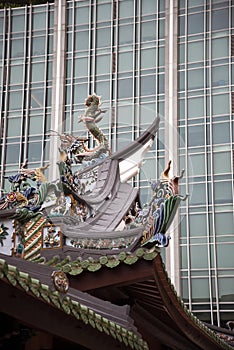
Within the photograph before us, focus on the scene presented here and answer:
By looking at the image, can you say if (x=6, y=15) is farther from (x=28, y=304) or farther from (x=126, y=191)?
(x=28, y=304)

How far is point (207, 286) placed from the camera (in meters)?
42.4

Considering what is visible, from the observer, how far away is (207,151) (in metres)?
44.9

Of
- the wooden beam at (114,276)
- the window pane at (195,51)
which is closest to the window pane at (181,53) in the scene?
the window pane at (195,51)

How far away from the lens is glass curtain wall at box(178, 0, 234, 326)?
42.3 m

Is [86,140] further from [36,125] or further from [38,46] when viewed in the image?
[38,46]

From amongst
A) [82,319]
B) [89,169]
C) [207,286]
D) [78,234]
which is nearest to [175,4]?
[207,286]

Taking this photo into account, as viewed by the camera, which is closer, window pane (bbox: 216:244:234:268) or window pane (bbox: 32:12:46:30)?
window pane (bbox: 216:244:234:268)

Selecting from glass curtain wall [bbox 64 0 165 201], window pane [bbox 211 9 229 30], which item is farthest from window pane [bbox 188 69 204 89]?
window pane [bbox 211 9 229 30]

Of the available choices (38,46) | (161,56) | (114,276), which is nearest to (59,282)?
(114,276)

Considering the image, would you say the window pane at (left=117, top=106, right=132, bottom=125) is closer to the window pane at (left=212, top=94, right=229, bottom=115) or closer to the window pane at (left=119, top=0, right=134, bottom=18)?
the window pane at (left=212, top=94, right=229, bottom=115)

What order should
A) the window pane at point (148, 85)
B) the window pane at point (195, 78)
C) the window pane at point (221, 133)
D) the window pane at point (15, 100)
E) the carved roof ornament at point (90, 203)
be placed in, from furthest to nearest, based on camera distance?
the window pane at point (15, 100), the window pane at point (148, 85), the window pane at point (195, 78), the window pane at point (221, 133), the carved roof ornament at point (90, 203)

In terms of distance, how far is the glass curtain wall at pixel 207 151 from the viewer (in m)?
42.3

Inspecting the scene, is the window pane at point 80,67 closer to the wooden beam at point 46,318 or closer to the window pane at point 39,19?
the window pane at point 39,19

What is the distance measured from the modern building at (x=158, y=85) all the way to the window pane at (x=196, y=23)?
6 cm
